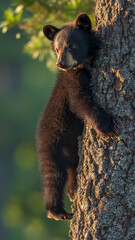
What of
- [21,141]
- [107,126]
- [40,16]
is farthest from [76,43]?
[21,141]

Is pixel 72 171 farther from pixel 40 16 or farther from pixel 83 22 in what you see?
pixel 40 16

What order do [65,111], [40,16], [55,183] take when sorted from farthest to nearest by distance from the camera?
[40,16] → [55,183] → [65,111]

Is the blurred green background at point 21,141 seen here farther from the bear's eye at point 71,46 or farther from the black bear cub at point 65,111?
the bear's eye at point 71,46

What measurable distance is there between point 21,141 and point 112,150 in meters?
22.1

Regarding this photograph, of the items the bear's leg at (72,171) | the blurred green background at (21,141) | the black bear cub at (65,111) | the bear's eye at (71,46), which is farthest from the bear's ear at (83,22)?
the blurred green background at (21,141)

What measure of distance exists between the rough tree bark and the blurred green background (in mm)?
10523

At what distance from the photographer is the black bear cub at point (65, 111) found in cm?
387

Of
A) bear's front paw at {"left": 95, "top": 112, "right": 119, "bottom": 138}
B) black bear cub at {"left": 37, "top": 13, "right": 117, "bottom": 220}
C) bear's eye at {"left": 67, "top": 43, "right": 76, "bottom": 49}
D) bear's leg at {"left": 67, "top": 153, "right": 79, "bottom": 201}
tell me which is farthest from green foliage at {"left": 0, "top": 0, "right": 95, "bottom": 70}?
bear's front paw at {"left": 95, "top": 112, "right": 119, "bottom": 138}

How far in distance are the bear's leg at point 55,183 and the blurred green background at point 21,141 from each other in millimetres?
9963

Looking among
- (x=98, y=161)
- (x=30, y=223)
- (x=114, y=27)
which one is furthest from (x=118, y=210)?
(x=30, y=223)

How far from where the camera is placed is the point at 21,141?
83.0 feet

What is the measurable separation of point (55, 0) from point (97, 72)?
1.96 m

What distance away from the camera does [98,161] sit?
347cm

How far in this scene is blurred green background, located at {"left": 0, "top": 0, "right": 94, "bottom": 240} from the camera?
18281 millimetres
